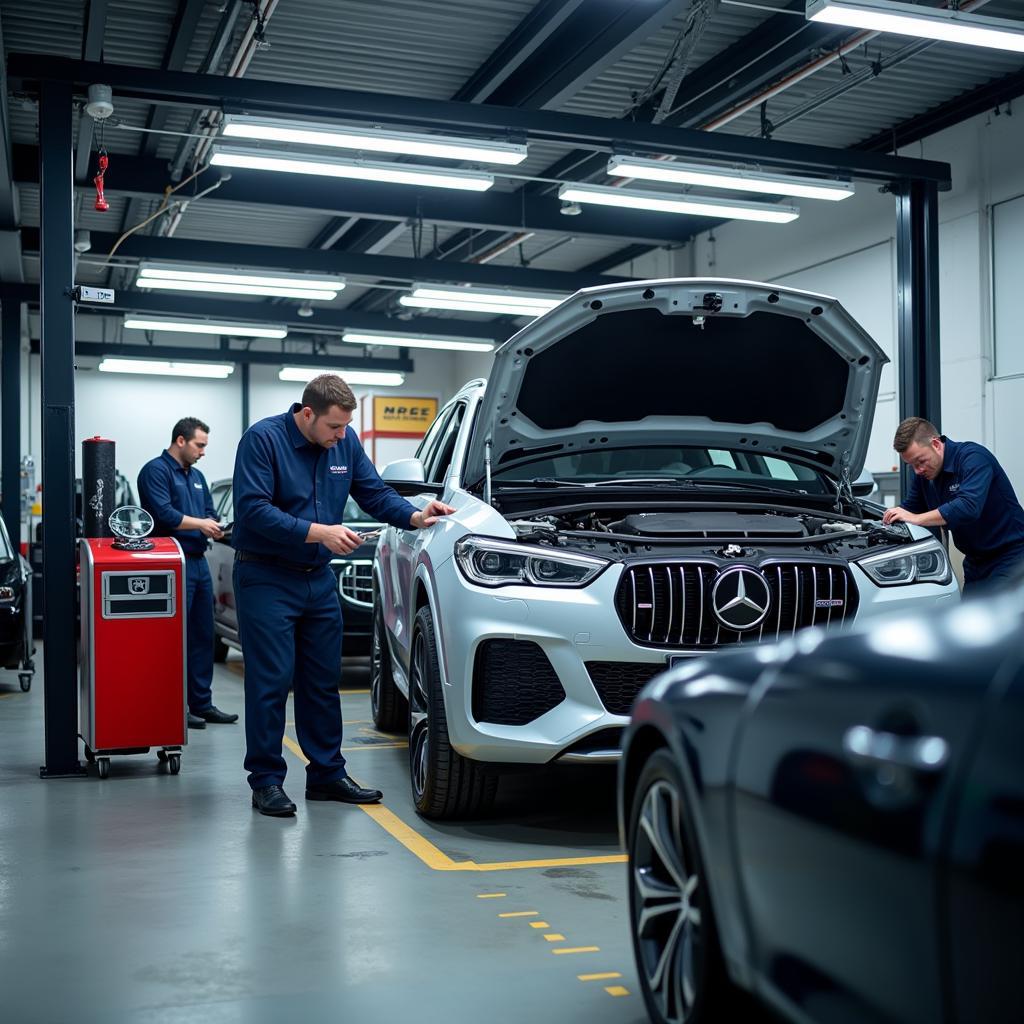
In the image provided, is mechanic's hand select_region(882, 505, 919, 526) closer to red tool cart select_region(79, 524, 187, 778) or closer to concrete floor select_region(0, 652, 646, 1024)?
concrete floor select_region(0, 652, 646, 1024)

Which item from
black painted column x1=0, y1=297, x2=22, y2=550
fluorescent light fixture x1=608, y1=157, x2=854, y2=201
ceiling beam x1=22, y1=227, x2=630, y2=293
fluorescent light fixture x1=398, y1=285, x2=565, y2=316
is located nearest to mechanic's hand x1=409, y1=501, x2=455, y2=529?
fluorescent light fixture x1=608, y1=157, x2=854, y2=201

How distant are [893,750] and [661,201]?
30.1 feet

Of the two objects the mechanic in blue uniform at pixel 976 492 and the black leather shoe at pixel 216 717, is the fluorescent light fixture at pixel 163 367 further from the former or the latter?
the mechanic in blue uniform at pixel 976 492

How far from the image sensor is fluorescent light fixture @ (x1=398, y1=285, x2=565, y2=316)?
14086mm

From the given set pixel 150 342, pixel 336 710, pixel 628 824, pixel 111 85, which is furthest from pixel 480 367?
pixel 628 824

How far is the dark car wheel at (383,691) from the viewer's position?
6.76 m

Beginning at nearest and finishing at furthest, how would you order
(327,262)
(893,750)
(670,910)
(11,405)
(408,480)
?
(893,750), (670,910), (408,480), (327,262), (11,405)

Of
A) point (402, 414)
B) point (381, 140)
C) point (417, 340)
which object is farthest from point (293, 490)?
point (402, 414)

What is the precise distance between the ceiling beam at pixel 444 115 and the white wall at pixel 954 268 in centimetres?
206

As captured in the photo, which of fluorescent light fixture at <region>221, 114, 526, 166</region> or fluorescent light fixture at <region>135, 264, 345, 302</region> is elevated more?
fluorescent light fixture at <region>135, 264, 345, 302</region>

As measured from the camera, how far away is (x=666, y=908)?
2555 mm

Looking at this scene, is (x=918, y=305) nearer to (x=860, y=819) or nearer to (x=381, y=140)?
(x=381, y=140)

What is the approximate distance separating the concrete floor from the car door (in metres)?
1.08

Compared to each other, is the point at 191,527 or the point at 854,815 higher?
the point at 191,527
